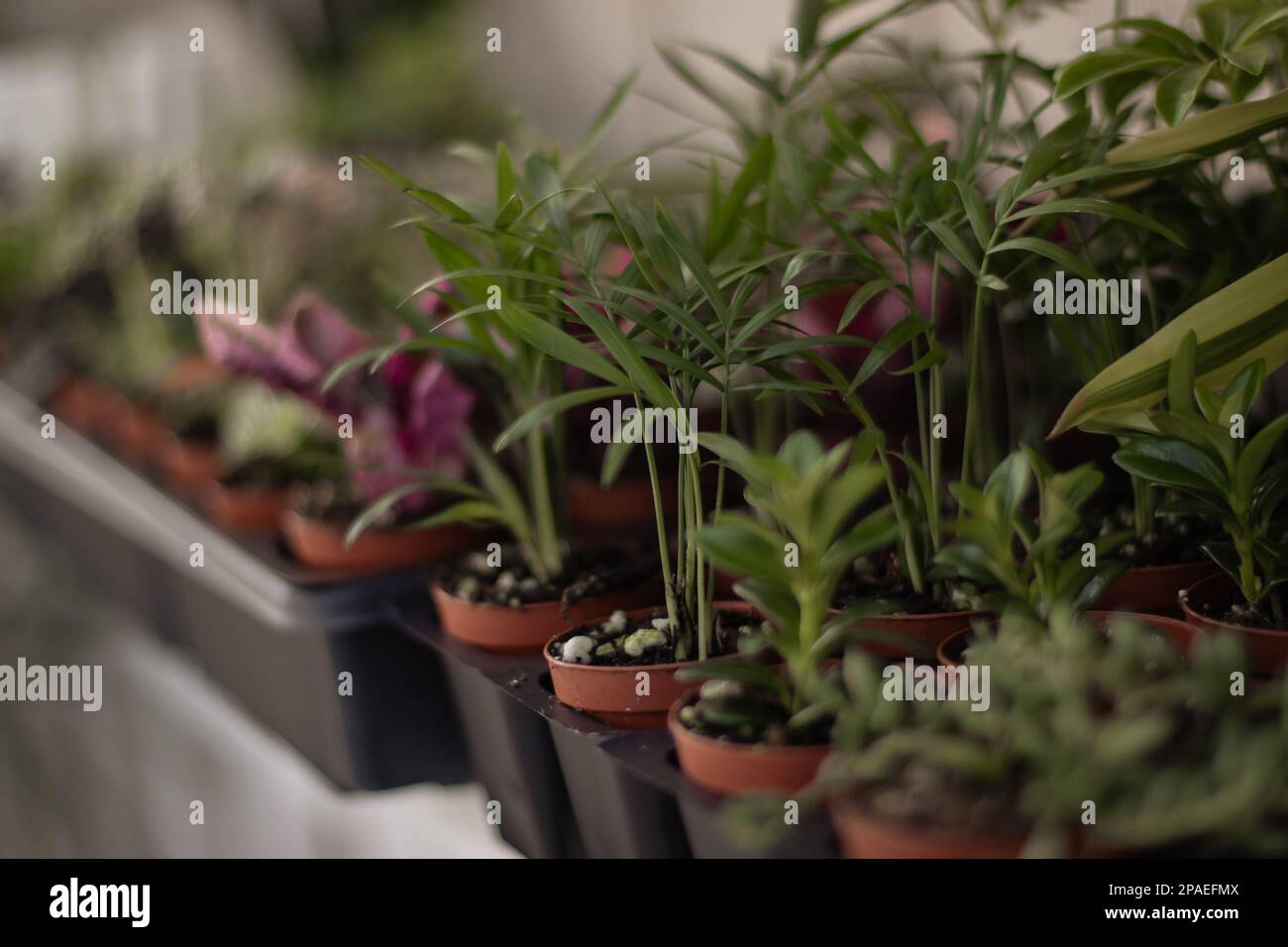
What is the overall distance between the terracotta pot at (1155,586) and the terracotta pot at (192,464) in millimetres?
895

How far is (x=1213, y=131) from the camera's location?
0.64 meters

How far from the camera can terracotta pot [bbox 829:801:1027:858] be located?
42 cm

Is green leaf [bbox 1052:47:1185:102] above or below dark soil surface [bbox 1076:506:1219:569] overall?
above

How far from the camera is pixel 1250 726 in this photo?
0.44 metres

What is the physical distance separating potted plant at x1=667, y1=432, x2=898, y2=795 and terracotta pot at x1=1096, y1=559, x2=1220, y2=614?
0.23m

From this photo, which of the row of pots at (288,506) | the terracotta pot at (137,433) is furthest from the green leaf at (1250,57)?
the terracotta pot at (137,433)

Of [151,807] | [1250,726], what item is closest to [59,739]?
[151,807]

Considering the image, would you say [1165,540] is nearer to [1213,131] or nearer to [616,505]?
[1213,131]

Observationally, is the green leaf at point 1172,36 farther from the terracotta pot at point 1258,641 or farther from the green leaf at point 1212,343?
the terracotta pot at point 1258,641

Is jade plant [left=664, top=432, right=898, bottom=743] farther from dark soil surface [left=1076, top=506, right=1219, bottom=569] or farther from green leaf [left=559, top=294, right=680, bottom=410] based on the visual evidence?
dark soil surface [left=1076, top=506, right=1219, bottom=569]

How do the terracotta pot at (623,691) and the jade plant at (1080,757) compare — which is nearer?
the jade plant at (1080,757)

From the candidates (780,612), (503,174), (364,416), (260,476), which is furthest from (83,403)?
(780,612)

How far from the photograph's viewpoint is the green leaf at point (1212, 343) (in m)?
0.59

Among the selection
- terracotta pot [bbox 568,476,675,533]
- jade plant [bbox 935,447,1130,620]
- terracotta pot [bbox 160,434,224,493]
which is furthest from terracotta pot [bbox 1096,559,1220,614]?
terracotta pot [bbox 160,434,224,493]
